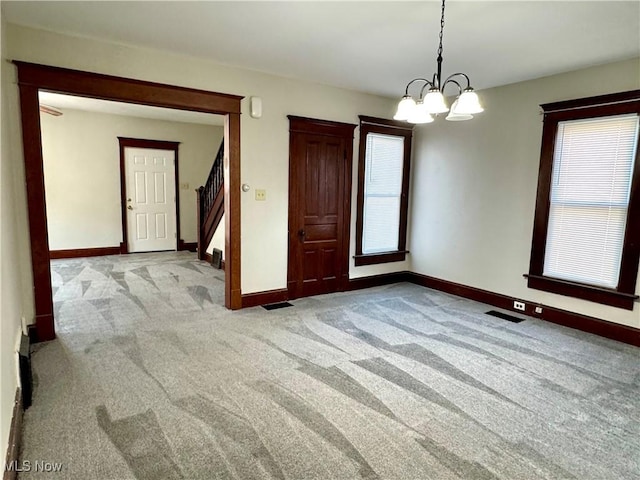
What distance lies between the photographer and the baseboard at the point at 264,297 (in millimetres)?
4297

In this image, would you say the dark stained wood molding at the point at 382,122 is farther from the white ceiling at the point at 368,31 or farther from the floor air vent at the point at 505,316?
the floor air vent at the point at 505,316

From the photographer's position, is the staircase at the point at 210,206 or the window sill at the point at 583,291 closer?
the window sill at the point at 583,291

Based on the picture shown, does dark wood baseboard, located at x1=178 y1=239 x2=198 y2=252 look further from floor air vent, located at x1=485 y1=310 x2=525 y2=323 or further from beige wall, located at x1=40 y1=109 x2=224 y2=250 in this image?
floor air vent, located at x1=485 y1=310 x2=525 y2=323

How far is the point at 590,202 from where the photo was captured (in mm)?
3691

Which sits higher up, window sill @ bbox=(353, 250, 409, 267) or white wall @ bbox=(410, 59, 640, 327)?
white wall @ bbox=(410, 59, 640, 327)

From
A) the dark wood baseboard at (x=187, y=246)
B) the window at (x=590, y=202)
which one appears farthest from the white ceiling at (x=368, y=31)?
the dark wood baseboard at (x=187, y=246)

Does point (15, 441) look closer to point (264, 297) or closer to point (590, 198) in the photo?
point (264, 297)

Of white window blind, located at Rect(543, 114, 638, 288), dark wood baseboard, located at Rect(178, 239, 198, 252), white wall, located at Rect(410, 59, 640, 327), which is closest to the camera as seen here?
white window blind, located at Rect(543, 114, 638, 288)

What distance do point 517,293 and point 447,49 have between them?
2.83 m

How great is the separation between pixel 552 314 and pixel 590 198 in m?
1.28

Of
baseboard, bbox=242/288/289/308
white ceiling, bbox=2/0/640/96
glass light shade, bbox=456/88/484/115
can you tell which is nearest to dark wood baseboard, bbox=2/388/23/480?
baseboard, bbox=242/288/289/308

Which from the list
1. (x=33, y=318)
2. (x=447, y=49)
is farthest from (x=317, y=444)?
(x=447, y=49)

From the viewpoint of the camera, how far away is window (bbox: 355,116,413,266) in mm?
5078

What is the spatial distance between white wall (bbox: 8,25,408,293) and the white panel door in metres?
4.21
